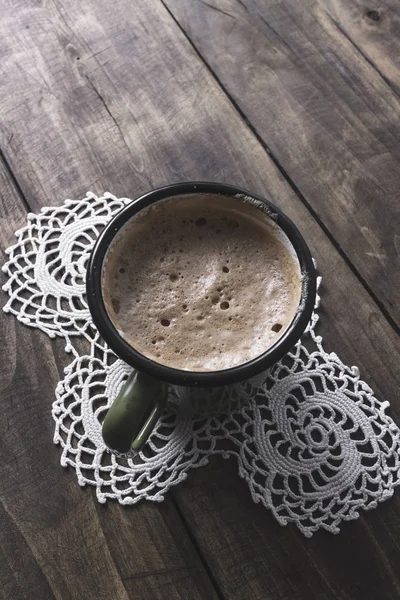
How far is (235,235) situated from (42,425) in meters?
0.29

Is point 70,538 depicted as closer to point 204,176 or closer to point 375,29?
point 204,176

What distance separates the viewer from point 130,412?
521mm

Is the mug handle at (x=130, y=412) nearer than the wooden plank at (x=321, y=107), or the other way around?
the mug handle at (x=130, y=412)

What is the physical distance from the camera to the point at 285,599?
622mm

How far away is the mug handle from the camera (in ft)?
1.71

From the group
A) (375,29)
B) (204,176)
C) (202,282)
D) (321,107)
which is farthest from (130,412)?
(375,29)

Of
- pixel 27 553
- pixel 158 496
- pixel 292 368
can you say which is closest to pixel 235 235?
pixel 292 368

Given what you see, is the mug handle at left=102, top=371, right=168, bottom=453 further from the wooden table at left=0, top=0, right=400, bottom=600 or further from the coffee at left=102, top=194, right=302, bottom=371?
the wooden table at left=0, top=0, right=400, bottom=600

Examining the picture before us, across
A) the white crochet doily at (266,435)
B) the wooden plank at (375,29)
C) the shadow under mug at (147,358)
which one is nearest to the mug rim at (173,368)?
the shadow under mug at (147,358)

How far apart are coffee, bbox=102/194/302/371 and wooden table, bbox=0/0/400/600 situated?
0.15m

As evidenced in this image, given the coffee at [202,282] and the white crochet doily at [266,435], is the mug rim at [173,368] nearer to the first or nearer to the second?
the coffee at [202,282]

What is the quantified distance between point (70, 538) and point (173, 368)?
0.82 feet

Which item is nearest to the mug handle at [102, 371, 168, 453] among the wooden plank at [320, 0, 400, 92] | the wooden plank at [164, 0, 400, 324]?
the wooden plank at [164, 0, 400, 324]

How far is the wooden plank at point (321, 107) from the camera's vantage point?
778 millimetres
